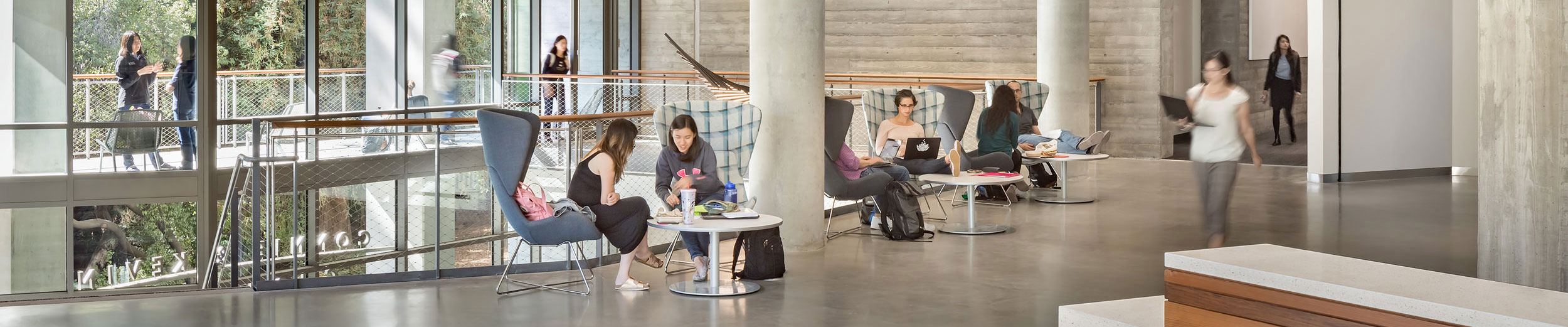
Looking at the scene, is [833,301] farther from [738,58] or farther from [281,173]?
[738,58]

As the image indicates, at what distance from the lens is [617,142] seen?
5328 millimetres

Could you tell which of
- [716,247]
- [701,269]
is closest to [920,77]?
[701,269]

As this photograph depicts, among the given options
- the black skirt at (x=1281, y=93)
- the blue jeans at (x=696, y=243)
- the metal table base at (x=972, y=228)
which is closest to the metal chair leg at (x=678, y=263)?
the blue jeans at (x=696, y=243)

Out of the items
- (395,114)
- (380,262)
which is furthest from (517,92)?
(380,262)

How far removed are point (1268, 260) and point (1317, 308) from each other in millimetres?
327

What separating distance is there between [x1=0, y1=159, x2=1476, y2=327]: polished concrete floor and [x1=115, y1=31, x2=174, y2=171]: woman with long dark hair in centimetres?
506

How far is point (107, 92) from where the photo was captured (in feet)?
30.8

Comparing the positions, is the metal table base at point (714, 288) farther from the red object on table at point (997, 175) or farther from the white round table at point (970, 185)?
the red object on table at point (997, 175)

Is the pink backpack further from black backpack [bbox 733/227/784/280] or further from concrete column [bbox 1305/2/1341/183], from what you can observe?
concrete column [bbox 1305/2/1341/183]

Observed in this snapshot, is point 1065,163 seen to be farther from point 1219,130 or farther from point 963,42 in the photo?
point 963,42

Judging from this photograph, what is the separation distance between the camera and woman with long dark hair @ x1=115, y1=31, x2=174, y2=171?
9.38m

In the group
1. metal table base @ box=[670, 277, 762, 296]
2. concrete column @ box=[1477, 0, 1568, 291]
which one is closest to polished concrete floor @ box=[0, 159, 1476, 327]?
metal table base @ box=[670, 277, 762, 296]

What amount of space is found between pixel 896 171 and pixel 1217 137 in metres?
2.32

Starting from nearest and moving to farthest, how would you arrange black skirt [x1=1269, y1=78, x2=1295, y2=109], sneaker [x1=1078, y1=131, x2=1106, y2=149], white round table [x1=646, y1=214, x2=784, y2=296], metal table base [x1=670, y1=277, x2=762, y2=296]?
white round table [x1=646, y1=214, x2=784, y2=296]
metal table base [x1=670, y1=277, x2=762, y2=296]
sneaker [x1=1078, y1=131, x2=1106, y2=149]
black skirt [x1=1269, y1=78, x2=1295, y2=109]
